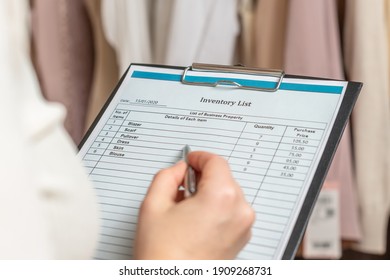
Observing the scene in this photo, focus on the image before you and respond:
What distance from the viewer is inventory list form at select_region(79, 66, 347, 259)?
58cm

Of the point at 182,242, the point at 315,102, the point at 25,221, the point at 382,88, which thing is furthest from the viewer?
the point at 382,88

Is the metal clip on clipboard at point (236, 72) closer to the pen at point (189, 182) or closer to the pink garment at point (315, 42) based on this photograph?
the pen at point (189, 182)

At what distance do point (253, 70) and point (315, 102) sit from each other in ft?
0.26

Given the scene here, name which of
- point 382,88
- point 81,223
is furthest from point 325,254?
point 81,223

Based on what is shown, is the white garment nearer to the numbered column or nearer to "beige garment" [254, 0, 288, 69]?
the numbered column

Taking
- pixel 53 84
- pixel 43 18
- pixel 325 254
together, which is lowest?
pixel 325 254

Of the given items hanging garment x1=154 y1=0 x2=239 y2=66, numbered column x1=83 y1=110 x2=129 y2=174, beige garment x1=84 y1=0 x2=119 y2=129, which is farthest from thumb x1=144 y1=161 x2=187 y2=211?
beige garment x1=84 y1=0 x2=119 y2=129

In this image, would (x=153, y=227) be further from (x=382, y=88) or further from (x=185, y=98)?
(x=382, y=88)

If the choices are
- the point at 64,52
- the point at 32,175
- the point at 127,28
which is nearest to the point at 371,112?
the point at 127,28

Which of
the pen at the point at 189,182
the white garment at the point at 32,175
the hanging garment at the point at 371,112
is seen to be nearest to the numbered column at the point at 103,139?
the pen at the point at 189,182

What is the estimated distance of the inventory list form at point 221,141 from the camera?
58 centimetres

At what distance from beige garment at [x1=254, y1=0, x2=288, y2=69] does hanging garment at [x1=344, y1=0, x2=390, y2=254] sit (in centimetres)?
10

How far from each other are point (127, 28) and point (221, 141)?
44cm
